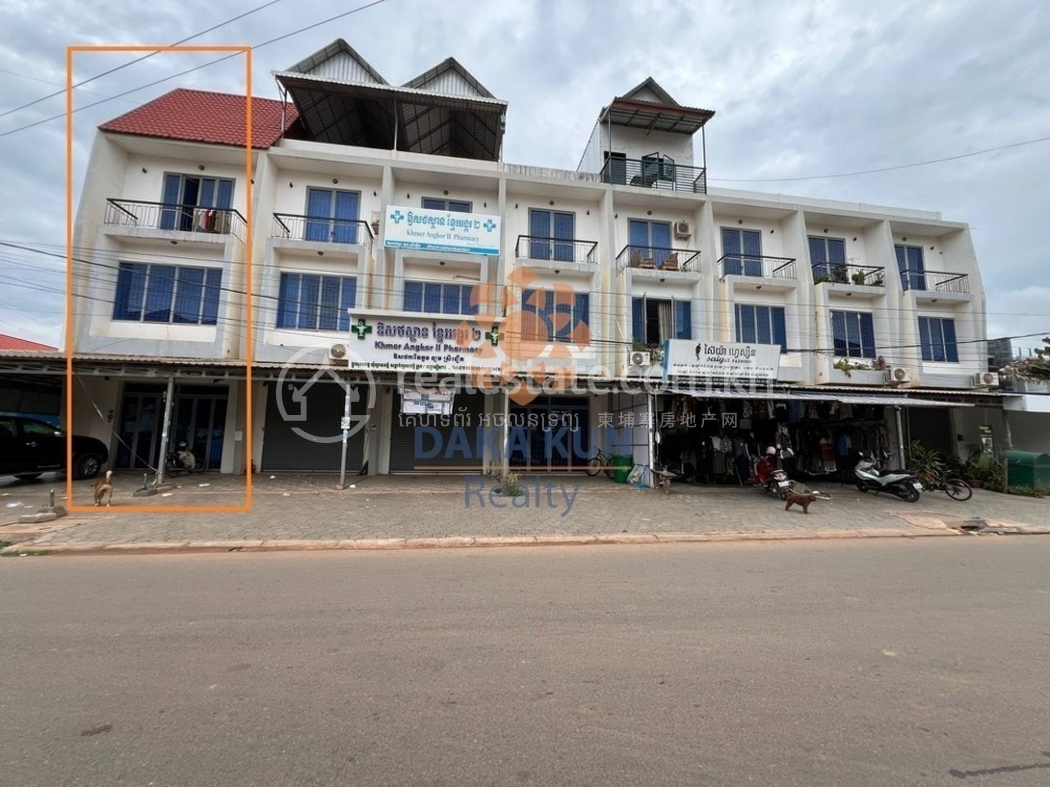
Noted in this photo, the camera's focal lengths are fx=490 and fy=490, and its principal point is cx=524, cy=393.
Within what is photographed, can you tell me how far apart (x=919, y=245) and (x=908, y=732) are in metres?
22.0

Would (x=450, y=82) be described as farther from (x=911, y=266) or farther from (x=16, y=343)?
(x=16, y=343)

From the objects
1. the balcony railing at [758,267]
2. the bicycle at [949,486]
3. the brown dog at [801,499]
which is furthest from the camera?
the balcony railing at [758,267]

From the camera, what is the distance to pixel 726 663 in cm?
338

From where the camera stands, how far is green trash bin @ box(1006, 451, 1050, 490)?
1288cm

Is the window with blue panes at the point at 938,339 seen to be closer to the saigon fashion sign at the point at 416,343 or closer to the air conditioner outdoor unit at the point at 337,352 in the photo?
the saigon fashion sign at the point at 416,343

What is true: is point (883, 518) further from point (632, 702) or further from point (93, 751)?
point (93, 751)

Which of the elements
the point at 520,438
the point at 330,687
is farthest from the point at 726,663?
the point at 520,438

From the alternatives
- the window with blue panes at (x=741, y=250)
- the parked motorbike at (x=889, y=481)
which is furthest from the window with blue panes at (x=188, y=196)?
the parked motorbike at (x=889, y=481)

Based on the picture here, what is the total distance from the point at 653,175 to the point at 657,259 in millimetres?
3732

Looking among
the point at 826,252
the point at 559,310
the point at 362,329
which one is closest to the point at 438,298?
the point at 362,329

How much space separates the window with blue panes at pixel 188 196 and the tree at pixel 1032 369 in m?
26.2

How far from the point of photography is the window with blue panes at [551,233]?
16141 millimetres

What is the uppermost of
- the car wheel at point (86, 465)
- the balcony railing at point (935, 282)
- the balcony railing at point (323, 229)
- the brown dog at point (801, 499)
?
the balcony railing at point (323, 229)

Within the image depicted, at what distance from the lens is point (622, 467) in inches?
543
